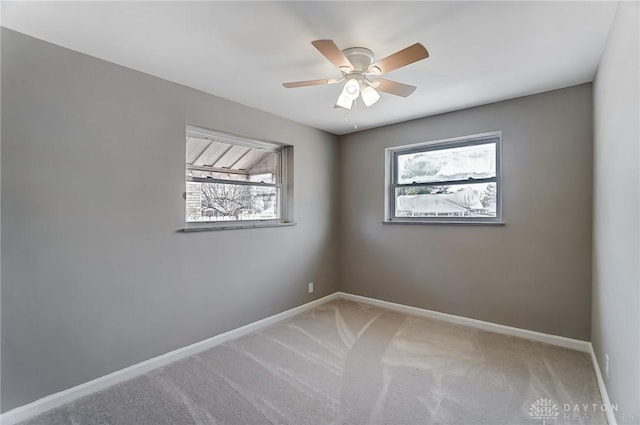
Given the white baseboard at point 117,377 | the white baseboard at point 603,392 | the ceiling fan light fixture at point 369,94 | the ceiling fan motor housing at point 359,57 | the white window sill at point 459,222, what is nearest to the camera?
the white baseboard at point 603,392

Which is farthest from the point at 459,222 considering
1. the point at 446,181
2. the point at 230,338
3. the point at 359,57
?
the point at 230,338

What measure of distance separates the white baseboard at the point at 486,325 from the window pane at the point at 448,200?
1136 mm

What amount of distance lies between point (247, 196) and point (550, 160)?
2995mm

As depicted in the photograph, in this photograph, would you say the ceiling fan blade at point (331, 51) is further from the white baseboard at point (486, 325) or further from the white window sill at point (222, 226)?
the white baseboard at point (486, 325)

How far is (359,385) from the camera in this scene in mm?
2215

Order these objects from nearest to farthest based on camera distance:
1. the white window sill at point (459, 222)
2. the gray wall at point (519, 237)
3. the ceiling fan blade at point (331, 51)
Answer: the ceiling fan blade at point (331, 51), the gray wall at point (519, 237), the white window sill at point (459, 222)

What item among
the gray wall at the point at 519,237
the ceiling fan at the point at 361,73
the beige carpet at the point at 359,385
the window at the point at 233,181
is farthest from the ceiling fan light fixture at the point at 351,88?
the beige carpet at the point at 359,385

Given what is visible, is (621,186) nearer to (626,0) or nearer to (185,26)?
(626,0)

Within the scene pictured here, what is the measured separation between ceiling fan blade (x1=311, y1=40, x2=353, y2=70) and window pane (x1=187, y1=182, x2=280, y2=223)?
1767 mm

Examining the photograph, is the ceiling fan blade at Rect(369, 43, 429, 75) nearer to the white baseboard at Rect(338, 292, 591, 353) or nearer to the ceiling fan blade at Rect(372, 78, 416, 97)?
the ceiling fan blade at Rect(372, 78, 416, 97)

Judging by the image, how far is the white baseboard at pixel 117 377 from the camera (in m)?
1.88

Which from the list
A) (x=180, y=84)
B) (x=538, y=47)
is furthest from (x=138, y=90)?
(x=538, y=47)

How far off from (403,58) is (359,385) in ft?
7.18

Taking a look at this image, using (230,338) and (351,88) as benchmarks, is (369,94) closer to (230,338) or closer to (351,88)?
(351,88)
